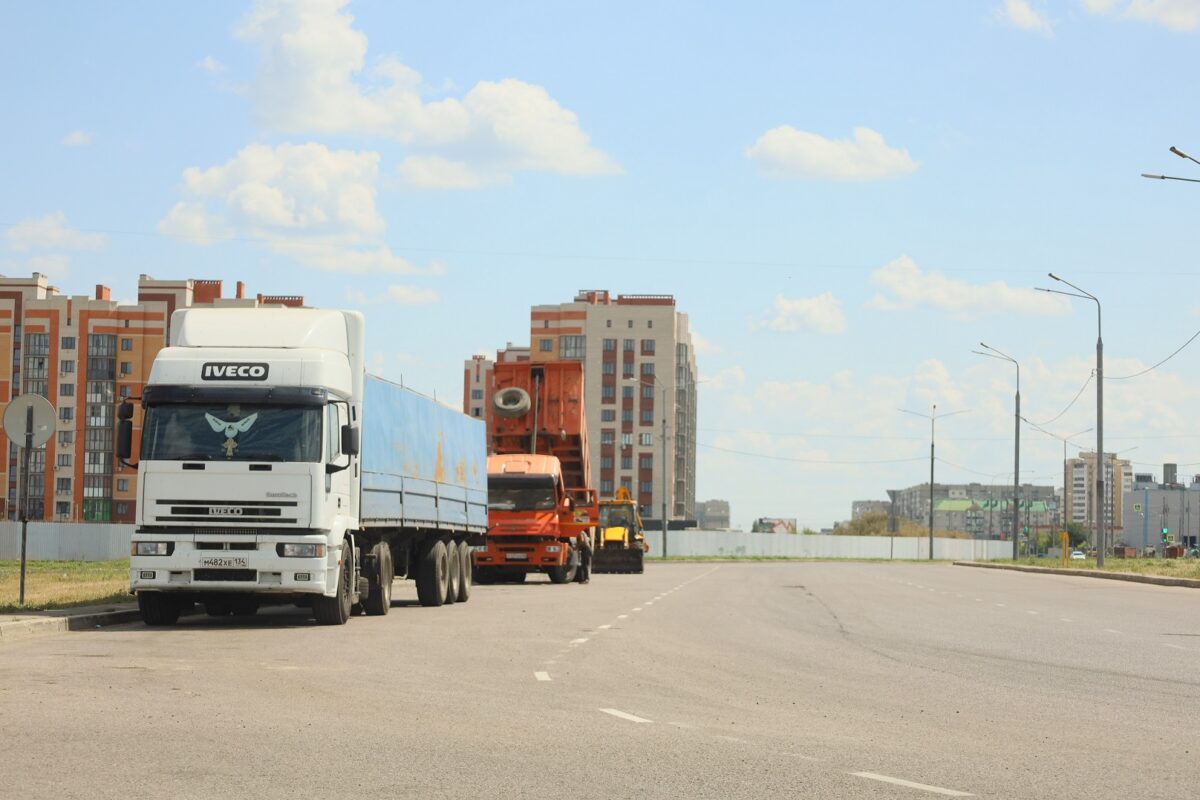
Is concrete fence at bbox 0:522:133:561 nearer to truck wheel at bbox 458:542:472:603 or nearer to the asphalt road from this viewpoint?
truck wheel at bbox 458:542:472:603

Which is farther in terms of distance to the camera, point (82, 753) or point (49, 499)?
point (49, 499)

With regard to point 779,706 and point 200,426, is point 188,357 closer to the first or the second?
point 200,426

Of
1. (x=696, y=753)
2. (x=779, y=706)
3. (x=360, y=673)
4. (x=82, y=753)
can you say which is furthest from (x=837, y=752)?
(x=360, y=673)

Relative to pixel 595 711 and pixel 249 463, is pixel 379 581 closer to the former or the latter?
pixel 249 463

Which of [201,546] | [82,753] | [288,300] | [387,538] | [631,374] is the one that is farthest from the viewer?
[631,374]

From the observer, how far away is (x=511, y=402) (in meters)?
39.8

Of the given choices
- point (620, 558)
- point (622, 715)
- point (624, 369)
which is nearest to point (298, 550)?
point (622, 715)

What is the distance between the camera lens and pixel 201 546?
19.0m

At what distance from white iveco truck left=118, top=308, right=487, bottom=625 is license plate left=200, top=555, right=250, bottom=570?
0.01m

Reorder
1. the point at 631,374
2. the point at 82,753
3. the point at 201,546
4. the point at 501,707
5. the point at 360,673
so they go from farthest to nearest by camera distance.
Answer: the point at 631,374 → the point at 201,546 → the point at 360,673 → the point at 501,707 → the point at 82,753

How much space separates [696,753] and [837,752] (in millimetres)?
855

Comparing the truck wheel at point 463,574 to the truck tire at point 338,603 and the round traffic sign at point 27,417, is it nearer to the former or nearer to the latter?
the truck tire at point 338,603

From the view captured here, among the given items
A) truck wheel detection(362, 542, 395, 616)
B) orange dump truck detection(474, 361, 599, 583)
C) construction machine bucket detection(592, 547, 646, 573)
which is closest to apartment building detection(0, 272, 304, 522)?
construction machine bucket detection(592, 547, 646, 573)

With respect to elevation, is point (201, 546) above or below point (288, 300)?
below
